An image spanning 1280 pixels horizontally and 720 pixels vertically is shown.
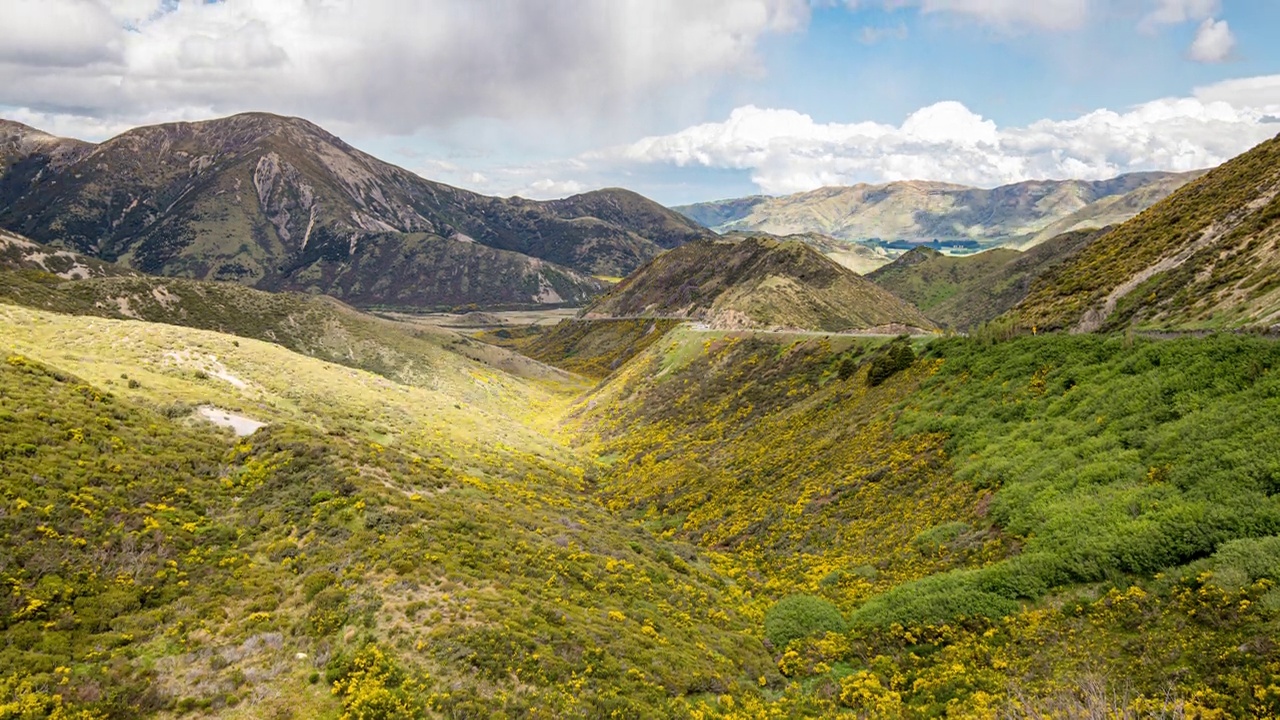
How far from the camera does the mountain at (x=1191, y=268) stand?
2609 centimetres

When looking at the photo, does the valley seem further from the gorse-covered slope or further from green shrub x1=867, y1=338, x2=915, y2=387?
green shrub x1=867, y1=338, x2=915, y2=387

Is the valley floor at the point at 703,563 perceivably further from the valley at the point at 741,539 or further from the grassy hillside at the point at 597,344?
the grassy hillside at the point at 597,344

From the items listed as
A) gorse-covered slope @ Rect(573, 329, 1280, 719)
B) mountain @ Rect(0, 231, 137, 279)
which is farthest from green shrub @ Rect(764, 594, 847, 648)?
mountain @ Rect(0, 231, 137, 279)

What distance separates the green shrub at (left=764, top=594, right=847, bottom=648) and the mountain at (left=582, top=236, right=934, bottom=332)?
224 feet

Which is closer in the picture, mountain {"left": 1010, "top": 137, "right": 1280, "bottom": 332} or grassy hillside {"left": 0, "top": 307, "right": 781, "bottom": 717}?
grassy hillside {"left": 0, "top": 307, "right": 781, "bottom": 717}

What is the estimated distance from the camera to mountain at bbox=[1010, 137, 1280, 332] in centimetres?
2609

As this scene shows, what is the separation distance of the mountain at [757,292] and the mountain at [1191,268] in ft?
160

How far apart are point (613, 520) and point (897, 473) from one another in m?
17.2

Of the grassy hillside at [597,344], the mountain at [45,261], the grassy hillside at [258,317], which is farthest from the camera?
the mountain at [45,261]

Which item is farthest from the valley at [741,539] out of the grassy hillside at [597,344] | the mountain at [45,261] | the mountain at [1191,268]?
the mountain at [45,261]

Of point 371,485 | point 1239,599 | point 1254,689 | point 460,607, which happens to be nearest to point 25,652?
point 460,607

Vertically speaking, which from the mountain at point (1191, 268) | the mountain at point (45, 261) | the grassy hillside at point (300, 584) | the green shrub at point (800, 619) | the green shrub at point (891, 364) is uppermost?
the mountain at point (45, 261)

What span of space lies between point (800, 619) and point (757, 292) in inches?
3429

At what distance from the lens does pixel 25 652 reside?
13.4 metres
